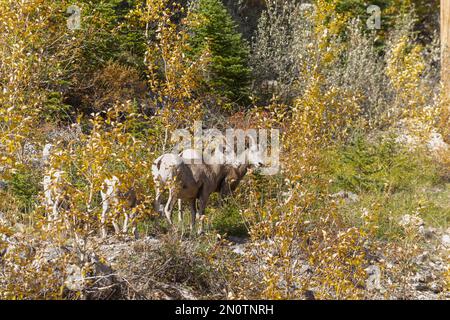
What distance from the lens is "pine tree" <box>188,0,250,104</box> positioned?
45.7 feet

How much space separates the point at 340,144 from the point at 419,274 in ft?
16.6

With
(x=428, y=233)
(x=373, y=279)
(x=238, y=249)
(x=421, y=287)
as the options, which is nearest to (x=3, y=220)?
(x=238, y=249)

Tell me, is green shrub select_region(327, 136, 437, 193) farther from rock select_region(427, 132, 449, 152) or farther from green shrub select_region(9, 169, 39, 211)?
green shrub select_region(9, 169, 39, 211)

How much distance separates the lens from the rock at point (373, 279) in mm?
6957

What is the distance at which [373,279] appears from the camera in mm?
7402

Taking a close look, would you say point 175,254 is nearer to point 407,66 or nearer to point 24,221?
point 24,221

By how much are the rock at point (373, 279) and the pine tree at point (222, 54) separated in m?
6.88

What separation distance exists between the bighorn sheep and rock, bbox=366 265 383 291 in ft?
7.10

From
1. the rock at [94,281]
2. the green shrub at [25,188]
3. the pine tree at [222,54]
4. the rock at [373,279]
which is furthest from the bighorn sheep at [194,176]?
the pine tree at [222,54]

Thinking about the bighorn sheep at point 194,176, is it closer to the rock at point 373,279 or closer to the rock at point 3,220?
the rock at point 3,220

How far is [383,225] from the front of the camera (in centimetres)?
941

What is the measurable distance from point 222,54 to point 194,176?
659 centimetres

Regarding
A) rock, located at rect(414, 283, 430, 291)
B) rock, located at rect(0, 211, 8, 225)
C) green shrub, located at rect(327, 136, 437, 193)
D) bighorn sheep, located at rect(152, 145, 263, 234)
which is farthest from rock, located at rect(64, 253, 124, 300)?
green shrub, located at rect(327, 136, 437, 193)
